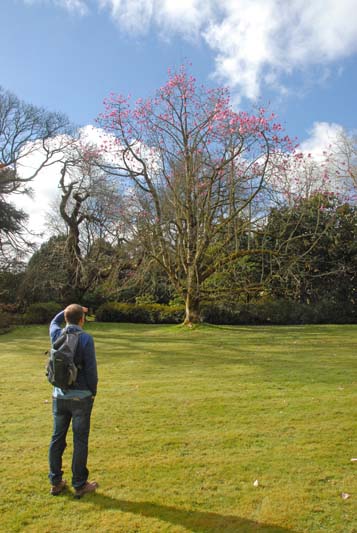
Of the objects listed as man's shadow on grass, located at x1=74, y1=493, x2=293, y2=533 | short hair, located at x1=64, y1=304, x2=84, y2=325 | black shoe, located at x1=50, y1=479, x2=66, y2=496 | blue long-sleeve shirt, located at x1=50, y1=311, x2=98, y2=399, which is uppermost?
Answer: short hair, located at x1=64, y1=304, x2=84, y2=325

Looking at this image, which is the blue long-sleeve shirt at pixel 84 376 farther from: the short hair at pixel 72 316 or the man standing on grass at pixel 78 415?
the short hair at pixel 72 316

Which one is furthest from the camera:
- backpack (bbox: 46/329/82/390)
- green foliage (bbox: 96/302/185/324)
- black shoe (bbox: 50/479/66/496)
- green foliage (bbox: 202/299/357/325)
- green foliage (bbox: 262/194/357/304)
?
green foliage (bbox: 262/194/357/304)

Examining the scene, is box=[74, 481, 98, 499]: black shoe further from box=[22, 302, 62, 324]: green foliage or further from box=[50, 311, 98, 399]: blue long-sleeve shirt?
box=[22, 302, 62, 324]: green foliage

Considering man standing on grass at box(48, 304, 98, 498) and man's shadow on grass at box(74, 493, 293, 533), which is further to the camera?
man standing on grass at box(48, 304, 98, 498)

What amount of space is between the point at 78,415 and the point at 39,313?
21754 millimetres

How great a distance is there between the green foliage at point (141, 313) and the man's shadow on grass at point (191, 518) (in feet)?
66.6

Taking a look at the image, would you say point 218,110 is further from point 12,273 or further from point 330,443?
point 12,273

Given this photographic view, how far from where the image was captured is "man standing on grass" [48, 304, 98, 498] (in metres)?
3.85

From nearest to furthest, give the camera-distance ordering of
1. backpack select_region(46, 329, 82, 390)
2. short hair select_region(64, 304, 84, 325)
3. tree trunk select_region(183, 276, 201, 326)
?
backpack select_region(46, 329, 82, 390)
short hair select_region(64, 304, 84, 325)
tree trunk select_region(183, 276, 201, 326)

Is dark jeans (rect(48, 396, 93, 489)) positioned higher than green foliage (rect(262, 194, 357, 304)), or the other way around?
green foliage (rect(262, 194, 357, 304))

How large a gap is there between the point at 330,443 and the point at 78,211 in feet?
79.1

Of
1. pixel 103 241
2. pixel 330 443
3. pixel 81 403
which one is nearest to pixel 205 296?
pixel 103 241

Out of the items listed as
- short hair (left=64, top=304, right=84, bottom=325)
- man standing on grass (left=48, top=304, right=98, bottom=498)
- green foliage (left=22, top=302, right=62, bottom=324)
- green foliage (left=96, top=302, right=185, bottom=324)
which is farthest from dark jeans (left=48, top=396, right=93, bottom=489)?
green foliage (left=22, top=302, right=62, bottom=324)

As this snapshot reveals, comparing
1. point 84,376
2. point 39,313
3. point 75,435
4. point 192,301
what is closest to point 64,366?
point 84,376
